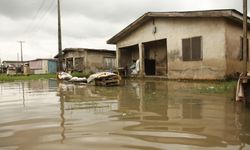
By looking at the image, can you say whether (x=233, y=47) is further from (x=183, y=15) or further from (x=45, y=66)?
(x=45, y=66)

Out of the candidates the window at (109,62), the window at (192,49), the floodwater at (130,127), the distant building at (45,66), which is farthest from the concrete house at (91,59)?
the floodwater at (130,127)

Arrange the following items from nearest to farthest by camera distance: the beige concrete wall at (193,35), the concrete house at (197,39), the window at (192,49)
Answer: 1. the concrete house at (197,39)
2. the beige concrete wall at (193,35)
3. the window at (192,49)

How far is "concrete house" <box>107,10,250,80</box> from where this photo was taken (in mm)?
12406

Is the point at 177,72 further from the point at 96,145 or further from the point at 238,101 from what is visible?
the point at 96,145

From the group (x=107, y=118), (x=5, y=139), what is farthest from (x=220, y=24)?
(x=5, y=139)

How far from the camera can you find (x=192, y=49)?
1385cm

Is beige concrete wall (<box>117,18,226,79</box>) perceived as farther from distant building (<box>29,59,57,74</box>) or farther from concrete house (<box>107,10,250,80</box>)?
distant building (<box>29,59,57,74</box>)

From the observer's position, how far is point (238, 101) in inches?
231

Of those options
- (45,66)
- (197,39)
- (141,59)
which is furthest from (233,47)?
(45,66)

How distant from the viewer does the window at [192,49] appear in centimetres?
1345

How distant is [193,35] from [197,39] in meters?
0.34

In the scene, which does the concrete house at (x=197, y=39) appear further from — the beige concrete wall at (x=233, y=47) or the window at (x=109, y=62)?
the window at (x=109, y=62)

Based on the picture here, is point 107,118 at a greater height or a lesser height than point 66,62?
lesser

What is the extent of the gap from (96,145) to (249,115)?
292 cm
